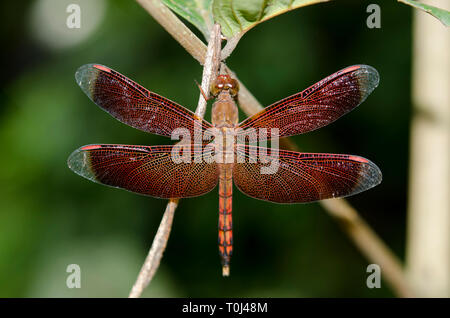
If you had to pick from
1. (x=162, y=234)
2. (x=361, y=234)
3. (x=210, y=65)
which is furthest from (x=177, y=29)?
(x=361, y=234)

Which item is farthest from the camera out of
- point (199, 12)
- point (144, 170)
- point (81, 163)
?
point (144, 170)

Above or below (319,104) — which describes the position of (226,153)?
below

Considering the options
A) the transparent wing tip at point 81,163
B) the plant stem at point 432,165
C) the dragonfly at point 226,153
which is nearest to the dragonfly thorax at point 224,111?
the dragonfly at point 226,153

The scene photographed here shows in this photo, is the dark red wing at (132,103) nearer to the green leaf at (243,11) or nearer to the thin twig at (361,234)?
the thin twig at (361,234)

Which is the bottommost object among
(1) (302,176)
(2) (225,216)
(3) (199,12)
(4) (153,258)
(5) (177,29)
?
(4) (153,258)

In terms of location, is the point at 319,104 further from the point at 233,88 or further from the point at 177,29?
the point at 177,29

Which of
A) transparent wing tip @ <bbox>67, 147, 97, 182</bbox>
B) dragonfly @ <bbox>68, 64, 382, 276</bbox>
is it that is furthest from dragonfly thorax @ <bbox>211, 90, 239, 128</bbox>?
transparent wing tip @ <bbox>67, 147, 97, 182</bbox>
